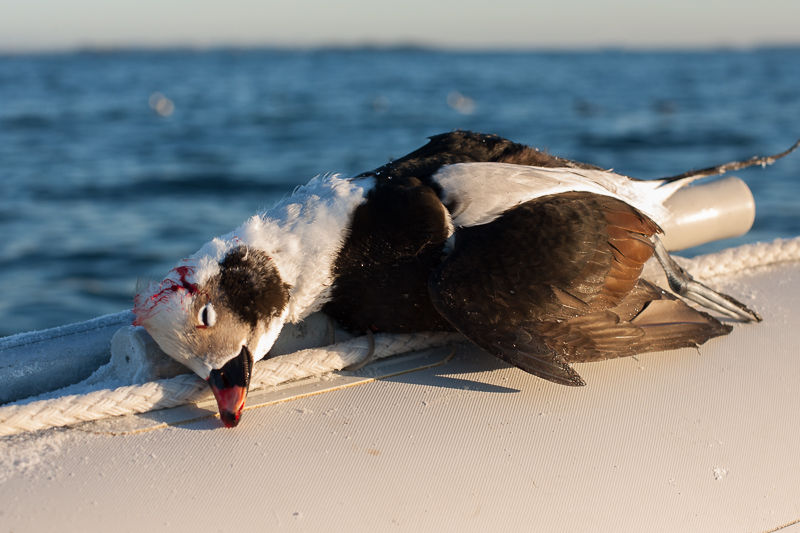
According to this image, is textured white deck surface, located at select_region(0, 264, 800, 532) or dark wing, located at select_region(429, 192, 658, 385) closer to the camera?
textured white deck surface, located at select_region(0, 264, 800, 532)

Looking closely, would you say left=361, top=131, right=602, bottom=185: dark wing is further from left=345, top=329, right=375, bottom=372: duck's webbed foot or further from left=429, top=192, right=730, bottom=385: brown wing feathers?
left=345, top=329, right=375, bottom=372: duck's webbed foot

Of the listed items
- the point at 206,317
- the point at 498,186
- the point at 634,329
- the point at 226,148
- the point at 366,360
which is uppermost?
the point at 498,186

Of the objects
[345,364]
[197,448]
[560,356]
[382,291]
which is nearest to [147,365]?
[197,448]

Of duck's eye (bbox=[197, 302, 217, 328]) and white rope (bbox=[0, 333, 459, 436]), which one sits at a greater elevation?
duck's eye (bbox=[197, 302, 217, 328])

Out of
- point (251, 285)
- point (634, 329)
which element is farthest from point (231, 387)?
point (634, 329)

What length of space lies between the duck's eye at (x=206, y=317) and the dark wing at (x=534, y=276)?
0.67 m

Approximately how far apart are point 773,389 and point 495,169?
1160 mm

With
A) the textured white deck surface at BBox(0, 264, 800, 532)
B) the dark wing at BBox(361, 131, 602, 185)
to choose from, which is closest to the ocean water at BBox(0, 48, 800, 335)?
the dark wing at BBox(361, 131, 602, 185)

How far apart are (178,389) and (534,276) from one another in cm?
114

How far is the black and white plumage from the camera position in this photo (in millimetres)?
2426

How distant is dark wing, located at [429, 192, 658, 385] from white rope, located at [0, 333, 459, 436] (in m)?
0.31

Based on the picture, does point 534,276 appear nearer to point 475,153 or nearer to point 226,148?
point 475,153

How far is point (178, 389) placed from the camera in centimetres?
240

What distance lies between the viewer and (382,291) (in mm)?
2727
